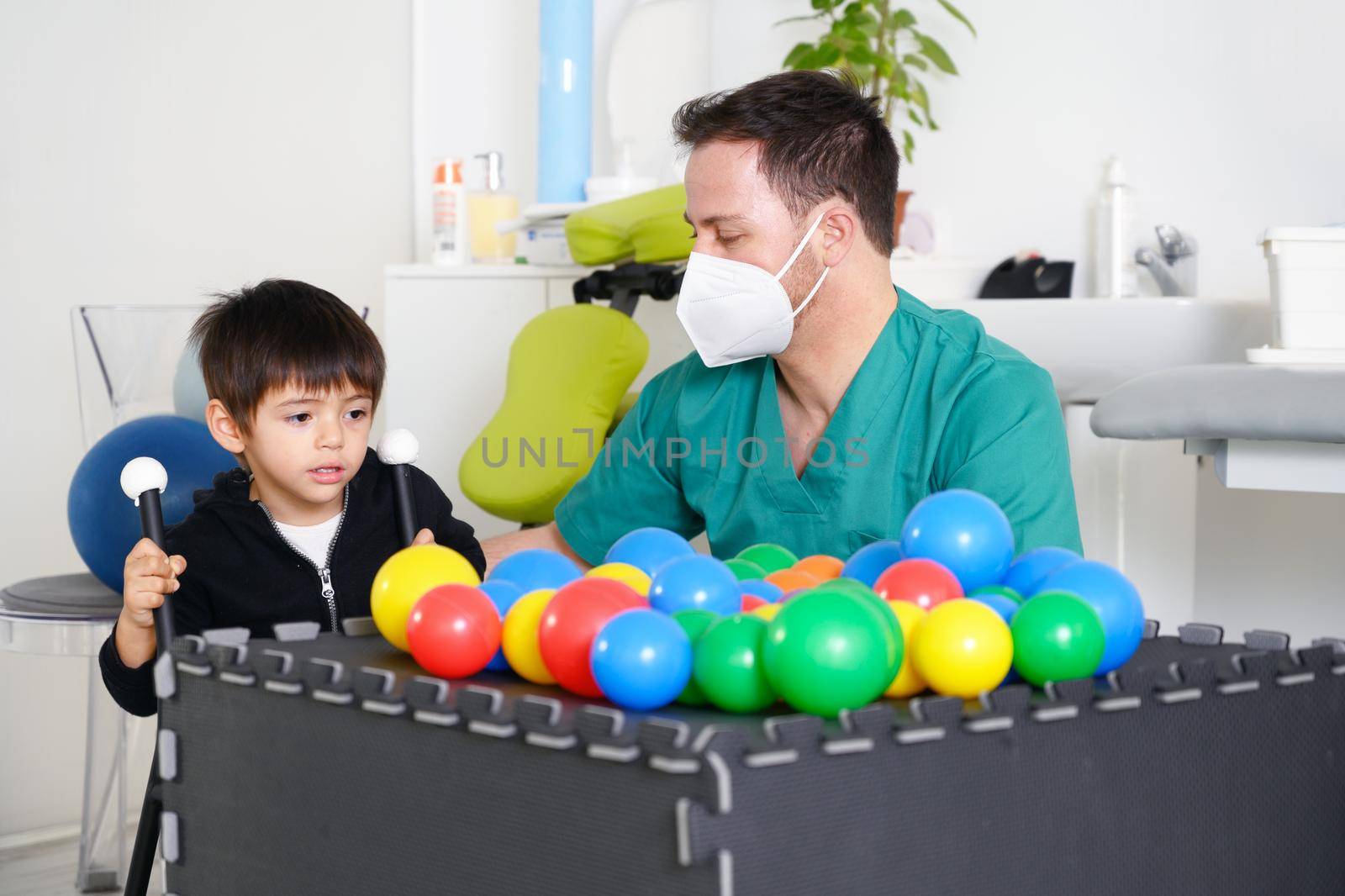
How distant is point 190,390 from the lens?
1878 millimetres

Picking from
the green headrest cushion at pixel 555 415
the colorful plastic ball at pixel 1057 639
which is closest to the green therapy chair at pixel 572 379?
the green headrest cushion at pixel 555 415

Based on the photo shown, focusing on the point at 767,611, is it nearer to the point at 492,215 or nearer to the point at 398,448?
the point at 398,448

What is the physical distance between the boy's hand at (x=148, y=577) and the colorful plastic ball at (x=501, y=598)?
11.9 inches

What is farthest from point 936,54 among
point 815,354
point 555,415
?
point 815,354

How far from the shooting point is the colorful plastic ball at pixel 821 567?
3.61ft

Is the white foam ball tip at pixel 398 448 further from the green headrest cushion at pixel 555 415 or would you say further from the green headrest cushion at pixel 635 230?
the green headrest cushion at pixel 635 230

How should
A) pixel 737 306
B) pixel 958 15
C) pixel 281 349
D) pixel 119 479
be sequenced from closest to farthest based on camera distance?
1. pixel 281 349
2. pixel 737 306
3. pixel 119 479
4. pixel 958 15

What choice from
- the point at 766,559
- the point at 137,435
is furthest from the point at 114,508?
the point at 766,559

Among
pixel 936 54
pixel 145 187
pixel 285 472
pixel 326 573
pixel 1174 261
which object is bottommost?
pixel 326 573

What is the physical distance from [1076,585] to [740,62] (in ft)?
6.32

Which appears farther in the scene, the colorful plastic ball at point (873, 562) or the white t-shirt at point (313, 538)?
the white t-shirt at point (313, 538)

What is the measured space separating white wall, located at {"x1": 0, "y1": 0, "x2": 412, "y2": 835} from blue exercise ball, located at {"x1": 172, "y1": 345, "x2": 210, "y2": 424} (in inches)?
23.4

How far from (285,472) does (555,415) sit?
25.8 inches

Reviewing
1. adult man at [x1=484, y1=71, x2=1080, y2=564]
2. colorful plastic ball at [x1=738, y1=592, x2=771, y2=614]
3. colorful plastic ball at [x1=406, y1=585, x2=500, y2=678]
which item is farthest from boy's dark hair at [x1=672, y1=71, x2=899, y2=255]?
colorful plastic ball at [x1=406, y1=585, x2=500, y2=678]
